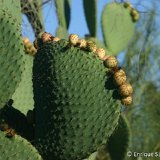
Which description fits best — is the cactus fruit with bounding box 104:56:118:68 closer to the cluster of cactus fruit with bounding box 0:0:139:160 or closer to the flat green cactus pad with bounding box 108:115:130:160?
the cluster of cactus fruit with bounding box 0:0:139:160

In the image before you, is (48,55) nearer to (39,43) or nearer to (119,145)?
(39,43)

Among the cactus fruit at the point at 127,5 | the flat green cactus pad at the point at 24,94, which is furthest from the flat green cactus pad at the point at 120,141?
the cactus fruit at the point at 127,5

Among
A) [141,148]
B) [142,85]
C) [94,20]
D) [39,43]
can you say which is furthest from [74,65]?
[142,85]

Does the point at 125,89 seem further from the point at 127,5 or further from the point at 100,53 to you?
the point at 127,5

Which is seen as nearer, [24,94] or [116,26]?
[24,94]

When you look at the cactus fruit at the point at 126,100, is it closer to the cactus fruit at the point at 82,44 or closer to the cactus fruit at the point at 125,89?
the cactus fruit at the point at 125,89

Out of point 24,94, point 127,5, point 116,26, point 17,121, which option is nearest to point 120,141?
point 24,94
